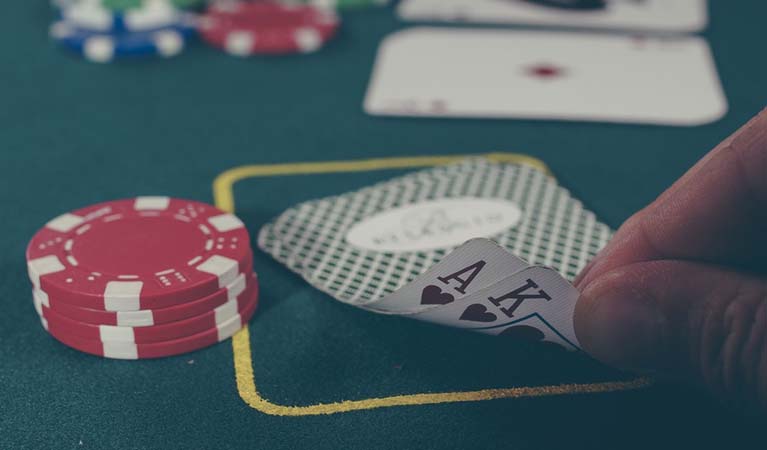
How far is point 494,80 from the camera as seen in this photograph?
2406 millimetres

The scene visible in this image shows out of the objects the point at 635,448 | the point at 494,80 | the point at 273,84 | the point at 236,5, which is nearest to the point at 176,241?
the point at 635,448

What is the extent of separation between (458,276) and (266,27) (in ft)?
5.24

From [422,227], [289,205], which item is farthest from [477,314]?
[289,205]

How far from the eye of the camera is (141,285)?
1360 mm

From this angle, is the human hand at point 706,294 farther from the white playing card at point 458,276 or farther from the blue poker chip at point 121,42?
Answer: the blue poker chip at point 121,42

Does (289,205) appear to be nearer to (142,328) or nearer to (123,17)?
(142,328)

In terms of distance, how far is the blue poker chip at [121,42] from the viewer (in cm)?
251

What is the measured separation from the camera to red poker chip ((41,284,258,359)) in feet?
4.53

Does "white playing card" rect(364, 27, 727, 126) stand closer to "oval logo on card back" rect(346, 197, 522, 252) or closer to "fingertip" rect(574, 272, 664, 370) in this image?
"oval logo on card back" rect(346, 197, 522, 252)

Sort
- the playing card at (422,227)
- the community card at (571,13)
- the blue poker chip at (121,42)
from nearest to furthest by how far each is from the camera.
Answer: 1. the playing card at (422,227)
2. the blue poker chip at (121,42)
3. the community card at (571,13)

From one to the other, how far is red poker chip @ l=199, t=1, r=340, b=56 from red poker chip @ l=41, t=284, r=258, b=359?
1.30m

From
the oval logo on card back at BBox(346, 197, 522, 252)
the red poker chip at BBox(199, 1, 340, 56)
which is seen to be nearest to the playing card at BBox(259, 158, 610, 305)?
the oval logo on card back at BBox(346, 197, 522, 252)

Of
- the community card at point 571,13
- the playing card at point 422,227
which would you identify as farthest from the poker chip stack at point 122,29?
the playing card at point 422,227

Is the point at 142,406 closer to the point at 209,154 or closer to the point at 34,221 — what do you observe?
the point at 34,221
